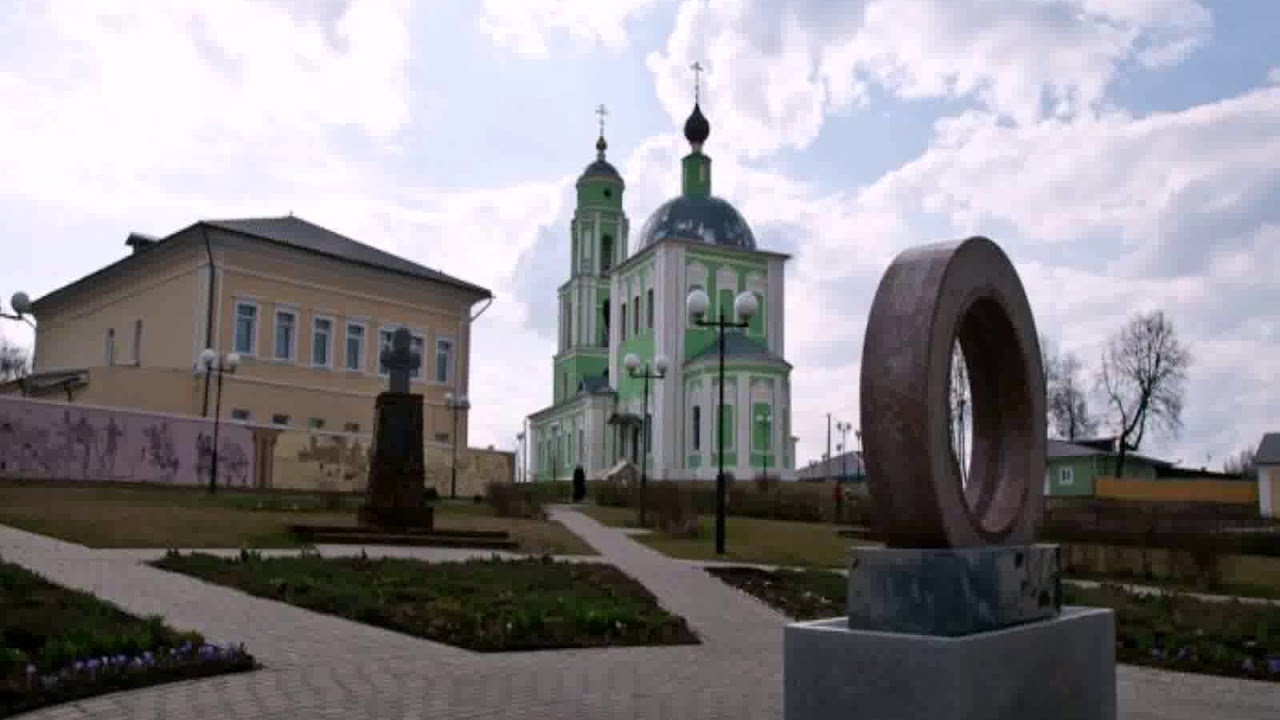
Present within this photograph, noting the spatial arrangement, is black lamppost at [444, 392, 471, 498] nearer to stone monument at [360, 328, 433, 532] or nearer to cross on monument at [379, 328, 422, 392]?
cross on monument at [379, 328, 422, 392]

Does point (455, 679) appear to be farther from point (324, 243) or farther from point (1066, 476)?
point (1066, 476)

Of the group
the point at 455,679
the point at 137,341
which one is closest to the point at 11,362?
the point at 137,341

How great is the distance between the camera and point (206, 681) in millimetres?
7109

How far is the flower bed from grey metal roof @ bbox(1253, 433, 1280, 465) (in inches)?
1860

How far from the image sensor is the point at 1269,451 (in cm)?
4672

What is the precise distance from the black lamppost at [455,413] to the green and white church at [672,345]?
42.9 feet

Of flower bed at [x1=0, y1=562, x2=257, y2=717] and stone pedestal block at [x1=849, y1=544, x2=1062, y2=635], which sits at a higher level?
stone pedestal block at [x1=849, y1=544, x2=1062, y2=635]

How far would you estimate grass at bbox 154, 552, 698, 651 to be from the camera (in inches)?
375

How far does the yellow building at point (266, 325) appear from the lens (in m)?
42.2

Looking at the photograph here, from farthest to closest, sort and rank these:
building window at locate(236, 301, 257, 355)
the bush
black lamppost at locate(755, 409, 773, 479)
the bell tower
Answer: the bell tower, black lamppost at locate(755, 409, 773, 479), building window at locate(236, 301, 257, 355), the bush

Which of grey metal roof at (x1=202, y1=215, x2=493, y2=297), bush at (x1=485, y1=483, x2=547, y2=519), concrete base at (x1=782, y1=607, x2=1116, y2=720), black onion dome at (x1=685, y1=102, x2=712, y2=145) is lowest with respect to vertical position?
concrete base at (x1=782, y1=607, x2=1116, y2=720)

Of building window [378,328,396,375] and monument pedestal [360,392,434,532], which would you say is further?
building window [378,328,396,375]

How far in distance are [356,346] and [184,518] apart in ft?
90.3

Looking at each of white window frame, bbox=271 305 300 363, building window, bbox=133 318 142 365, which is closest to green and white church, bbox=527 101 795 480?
white window frame, bbox=271 305 300 363
